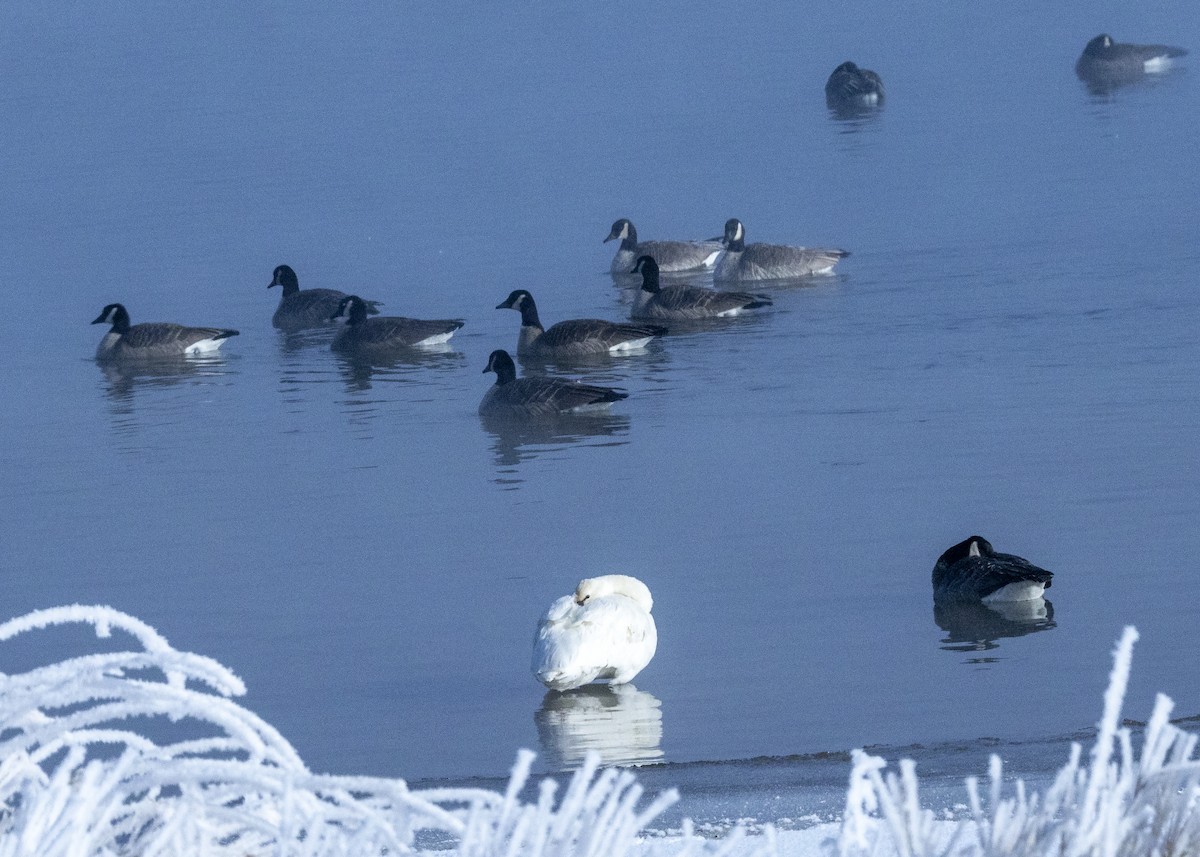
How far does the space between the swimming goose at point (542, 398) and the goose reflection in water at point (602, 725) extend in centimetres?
834

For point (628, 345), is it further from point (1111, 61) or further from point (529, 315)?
point (1111, 61)

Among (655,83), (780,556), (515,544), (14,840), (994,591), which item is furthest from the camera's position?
(655,83)

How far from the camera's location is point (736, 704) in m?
10.3

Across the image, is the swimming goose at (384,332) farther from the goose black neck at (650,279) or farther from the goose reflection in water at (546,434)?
the goose reflection in water at (546,434)

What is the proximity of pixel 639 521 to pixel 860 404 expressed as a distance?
13.1 ft

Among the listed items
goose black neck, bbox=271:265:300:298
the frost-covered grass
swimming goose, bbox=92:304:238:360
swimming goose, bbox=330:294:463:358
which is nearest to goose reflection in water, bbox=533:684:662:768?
the frost-covered grass

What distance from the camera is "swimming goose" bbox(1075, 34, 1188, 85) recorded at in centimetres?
4756

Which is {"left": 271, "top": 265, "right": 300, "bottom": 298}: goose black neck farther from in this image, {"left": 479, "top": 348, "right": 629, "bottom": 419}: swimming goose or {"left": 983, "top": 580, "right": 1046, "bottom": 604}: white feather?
{"left": 983, "top": 580, "right": 1046, "bottom": 604}: white feather

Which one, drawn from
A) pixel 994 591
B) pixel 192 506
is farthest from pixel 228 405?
pixel 994 591

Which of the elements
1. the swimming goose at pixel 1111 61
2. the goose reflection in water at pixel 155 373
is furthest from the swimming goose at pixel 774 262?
the swimming goose at pixel 1111 61

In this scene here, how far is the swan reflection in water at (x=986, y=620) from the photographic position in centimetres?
1145

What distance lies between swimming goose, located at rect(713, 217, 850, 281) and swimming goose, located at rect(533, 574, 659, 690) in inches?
616

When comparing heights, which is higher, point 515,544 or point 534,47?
point 534,47

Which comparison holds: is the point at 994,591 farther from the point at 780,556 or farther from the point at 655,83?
A: the point at 655,83
